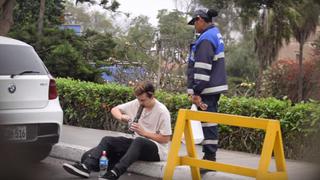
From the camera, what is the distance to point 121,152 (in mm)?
5590

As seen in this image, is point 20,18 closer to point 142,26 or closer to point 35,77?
point 35,77

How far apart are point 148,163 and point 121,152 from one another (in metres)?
0.38

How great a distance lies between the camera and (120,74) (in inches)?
500

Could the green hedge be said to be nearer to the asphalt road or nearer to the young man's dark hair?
the young man's dark hair

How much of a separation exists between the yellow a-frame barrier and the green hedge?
594 mm

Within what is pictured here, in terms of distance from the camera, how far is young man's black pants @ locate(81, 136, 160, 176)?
5348 millimetres

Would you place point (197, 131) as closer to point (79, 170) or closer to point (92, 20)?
point (79, 170)

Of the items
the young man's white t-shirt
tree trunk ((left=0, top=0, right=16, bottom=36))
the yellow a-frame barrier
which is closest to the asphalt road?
the young man's white t-shirt

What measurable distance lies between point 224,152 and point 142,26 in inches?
836

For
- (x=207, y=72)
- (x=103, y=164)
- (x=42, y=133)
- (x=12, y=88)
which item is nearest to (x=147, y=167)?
(x=103, y=164)

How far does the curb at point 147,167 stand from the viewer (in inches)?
214

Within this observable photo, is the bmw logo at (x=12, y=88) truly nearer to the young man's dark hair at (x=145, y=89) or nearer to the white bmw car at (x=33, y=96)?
the white bmw car at (x=33, y=96)

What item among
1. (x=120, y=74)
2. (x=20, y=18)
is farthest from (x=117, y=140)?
(x=20, y=18)

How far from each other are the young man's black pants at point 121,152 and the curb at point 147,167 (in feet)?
0.39
